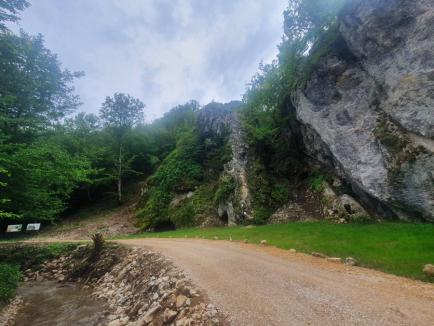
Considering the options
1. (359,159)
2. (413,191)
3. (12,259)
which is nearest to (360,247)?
(413,191)

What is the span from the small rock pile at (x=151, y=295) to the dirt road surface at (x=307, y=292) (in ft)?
1.33

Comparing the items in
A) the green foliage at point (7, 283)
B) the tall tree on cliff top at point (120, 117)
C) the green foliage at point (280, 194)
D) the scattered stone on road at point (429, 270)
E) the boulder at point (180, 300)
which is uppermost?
the tall tree on cliff top at point (120, 117)

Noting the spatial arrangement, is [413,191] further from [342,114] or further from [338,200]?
[342,114]

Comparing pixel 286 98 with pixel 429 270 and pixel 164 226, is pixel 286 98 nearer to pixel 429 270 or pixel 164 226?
pixel 164 226

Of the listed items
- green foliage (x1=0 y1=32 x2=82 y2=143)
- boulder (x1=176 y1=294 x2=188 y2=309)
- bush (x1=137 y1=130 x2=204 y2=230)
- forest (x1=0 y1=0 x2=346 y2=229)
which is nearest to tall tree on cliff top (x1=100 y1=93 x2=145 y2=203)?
forest (x1=0 y1=0 x2=346 y2=229)

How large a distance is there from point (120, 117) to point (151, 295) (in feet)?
121

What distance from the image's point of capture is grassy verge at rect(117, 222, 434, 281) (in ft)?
28.2

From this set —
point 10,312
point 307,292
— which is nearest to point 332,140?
point 307,292

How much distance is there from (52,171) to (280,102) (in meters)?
20.4

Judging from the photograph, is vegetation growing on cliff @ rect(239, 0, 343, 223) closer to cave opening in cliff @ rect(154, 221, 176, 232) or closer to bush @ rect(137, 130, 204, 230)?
bush @ rect(137, 130, 204, 230)

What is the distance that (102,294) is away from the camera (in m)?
11.1

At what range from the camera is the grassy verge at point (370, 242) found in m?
8.60

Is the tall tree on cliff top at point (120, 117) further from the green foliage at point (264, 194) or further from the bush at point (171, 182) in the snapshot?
the green foliage at point (264, 194)

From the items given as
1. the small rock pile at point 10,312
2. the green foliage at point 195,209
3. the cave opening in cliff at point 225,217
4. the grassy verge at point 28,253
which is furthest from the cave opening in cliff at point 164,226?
the small rock pile at point 10,312
